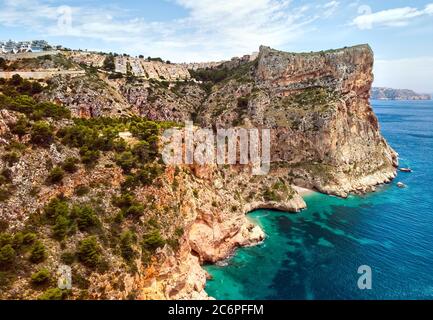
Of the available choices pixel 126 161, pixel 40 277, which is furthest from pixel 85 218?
pixel 126 161

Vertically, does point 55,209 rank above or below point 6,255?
above

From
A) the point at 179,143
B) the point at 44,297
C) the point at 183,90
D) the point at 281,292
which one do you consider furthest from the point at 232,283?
the point at 183,90

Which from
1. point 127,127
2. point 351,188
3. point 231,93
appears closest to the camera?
point 127,127

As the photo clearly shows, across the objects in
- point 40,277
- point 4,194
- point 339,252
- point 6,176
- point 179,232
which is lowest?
point 339,252

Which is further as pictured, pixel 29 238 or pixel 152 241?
pixel 152 241

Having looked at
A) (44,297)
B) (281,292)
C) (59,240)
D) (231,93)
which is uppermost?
(231,93)

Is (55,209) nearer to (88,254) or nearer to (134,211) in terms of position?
(88,254)

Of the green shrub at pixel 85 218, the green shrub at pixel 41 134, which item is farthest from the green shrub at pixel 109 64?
the green shrub at pixel 85 218

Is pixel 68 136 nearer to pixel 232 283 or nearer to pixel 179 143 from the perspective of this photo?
pixel 179 143
